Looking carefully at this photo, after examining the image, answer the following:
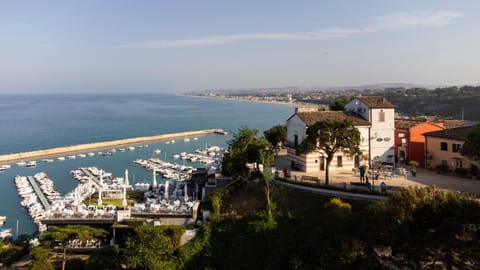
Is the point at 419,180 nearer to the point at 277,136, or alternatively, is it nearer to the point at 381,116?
the point at 381,116

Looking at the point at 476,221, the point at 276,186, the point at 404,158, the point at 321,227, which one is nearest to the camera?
the point at 476,221

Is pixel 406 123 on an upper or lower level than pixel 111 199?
upper

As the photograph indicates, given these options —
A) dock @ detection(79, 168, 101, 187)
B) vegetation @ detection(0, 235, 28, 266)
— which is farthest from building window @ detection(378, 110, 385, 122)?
dock @ detection(79, 168, 101, 187)

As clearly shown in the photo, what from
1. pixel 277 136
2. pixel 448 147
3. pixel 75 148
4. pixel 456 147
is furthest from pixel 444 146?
pixel 75 148

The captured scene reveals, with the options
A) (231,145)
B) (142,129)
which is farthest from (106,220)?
(142,129)

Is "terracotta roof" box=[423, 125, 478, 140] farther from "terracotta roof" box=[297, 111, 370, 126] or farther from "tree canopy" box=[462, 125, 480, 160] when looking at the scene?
"terracotta roof" box=[297, 111, 370, 126]

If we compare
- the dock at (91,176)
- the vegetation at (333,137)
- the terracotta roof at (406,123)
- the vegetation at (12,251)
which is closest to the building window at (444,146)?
the terracotta roof at (406,123)

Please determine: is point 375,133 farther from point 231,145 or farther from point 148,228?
point 148,228
